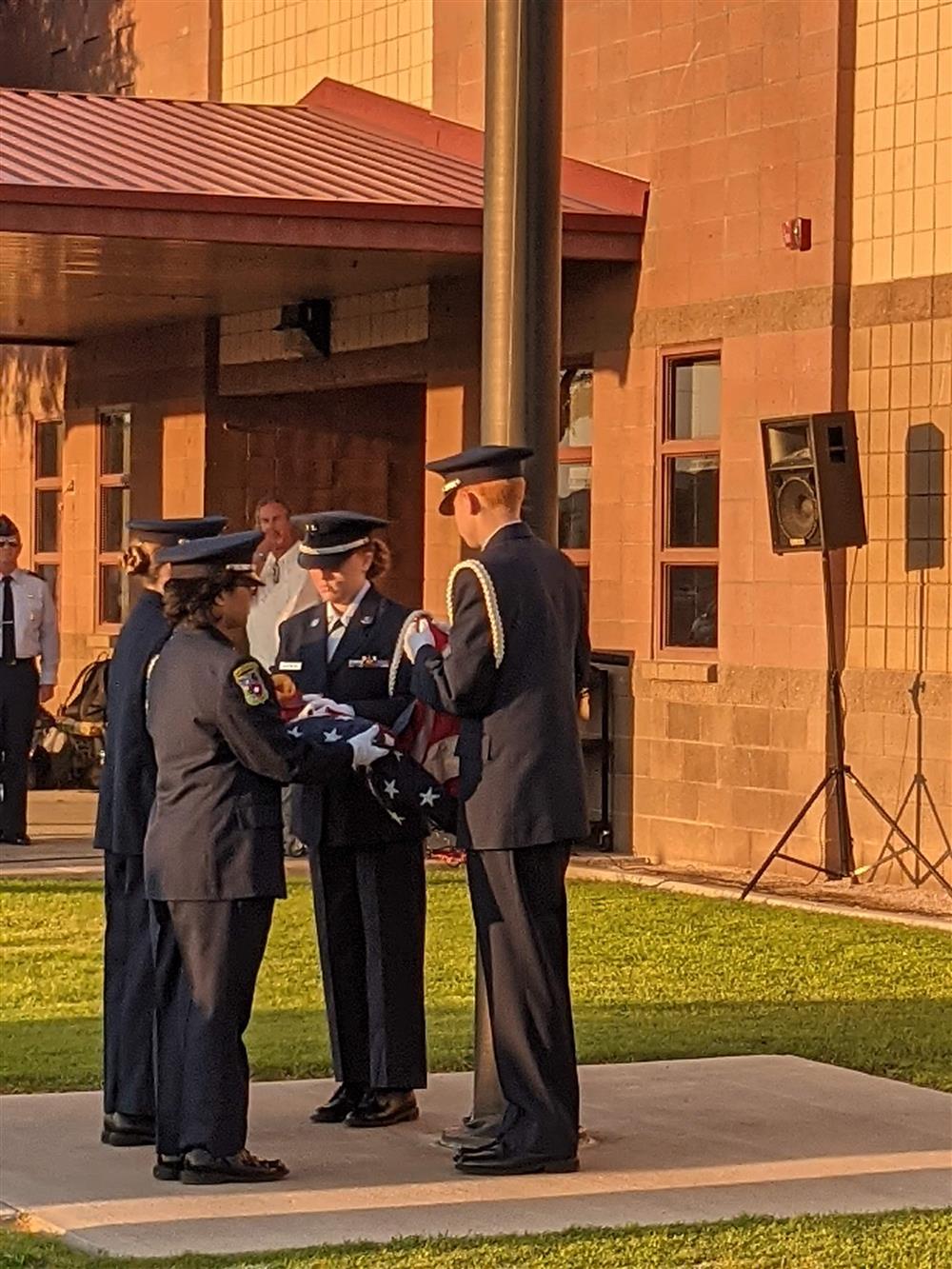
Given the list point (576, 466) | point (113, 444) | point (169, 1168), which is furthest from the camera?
point (113, 444)

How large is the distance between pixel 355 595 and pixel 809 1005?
359 centimetres

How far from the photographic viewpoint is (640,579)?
58.0 ft

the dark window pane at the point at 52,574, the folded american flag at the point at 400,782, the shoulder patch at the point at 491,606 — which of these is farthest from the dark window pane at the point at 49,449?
the shoulder patch at the point at 491,606

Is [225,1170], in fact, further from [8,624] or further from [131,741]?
[8,624]

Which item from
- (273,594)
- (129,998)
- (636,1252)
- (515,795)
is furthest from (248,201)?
(636,1252)

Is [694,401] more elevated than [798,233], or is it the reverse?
[798,233]

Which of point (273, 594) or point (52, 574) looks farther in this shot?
point (52, 574)

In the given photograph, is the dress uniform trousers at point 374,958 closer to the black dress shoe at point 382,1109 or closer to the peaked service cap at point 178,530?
the black dress shoe at point 382,1109

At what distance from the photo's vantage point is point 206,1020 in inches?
312

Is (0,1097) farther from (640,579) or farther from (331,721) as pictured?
(640,579)

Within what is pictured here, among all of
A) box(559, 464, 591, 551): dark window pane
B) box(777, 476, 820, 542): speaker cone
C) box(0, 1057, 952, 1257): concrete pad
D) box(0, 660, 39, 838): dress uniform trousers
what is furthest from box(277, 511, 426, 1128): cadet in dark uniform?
box(559, 464, 591, 551): dark window pane

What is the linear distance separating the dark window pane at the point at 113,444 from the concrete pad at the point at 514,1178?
16047 millimetres

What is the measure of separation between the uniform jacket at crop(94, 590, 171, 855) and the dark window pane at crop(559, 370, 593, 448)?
1007cm

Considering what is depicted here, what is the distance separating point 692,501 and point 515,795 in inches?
375
